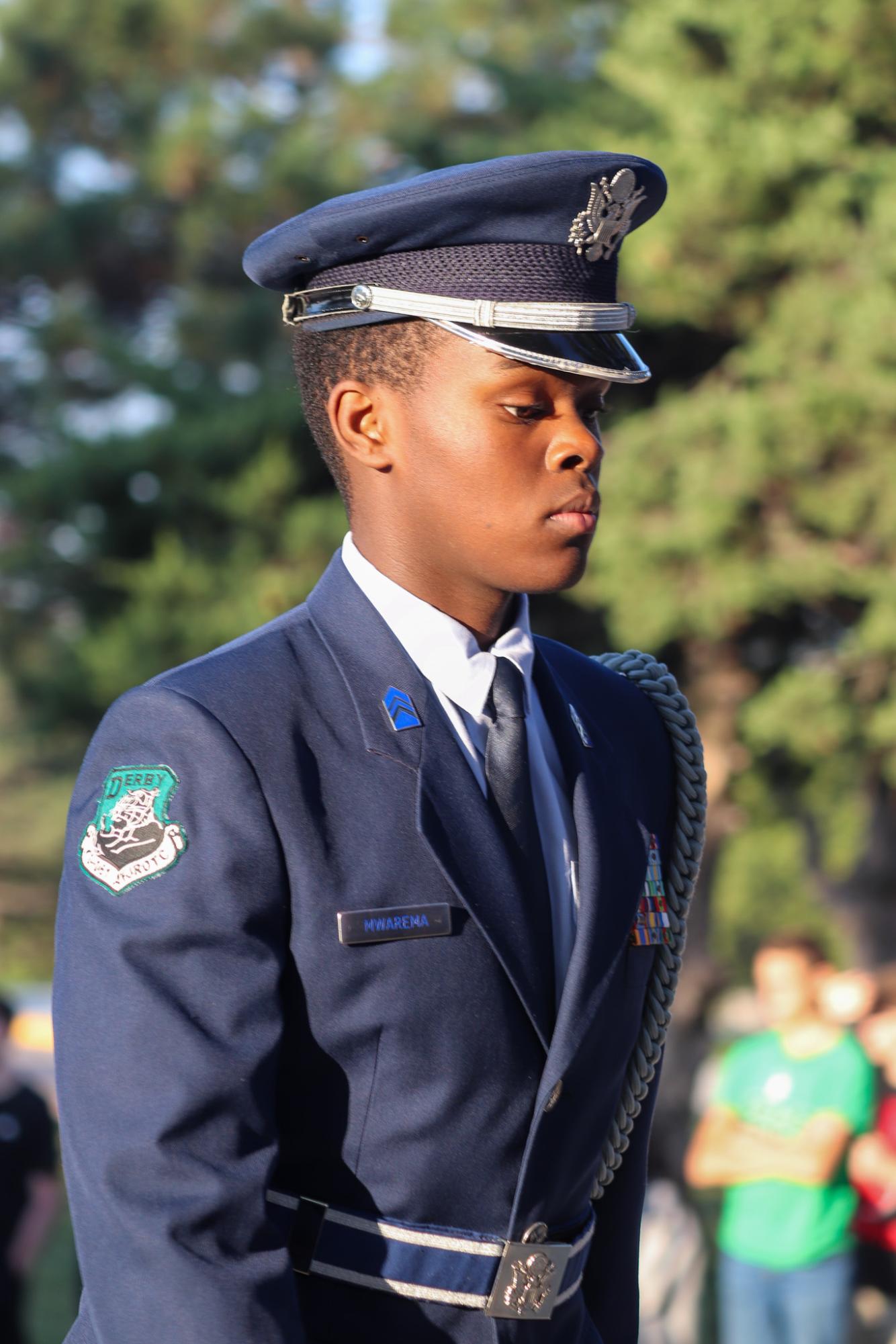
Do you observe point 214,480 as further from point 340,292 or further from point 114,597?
point 340,292

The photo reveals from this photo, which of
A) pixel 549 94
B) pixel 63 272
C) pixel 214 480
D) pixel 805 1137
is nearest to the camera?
pixel 805 1137

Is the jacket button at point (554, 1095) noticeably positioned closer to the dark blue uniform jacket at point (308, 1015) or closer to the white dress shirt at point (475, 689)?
the dark blue uniform jacket at point (308, 1015)

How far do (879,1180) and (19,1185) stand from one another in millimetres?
2750

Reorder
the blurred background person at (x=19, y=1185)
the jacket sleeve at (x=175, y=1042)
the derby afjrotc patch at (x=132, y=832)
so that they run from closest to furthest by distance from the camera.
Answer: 1. the jacket sleeve at (x=175, y=1042)
2. the derby afjrotc patch at (x=132, y=832)
3. the blurred background person at (x=19, y=1185)

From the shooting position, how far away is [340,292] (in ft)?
5.77

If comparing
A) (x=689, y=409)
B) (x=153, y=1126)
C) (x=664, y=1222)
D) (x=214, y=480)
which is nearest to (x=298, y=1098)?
(x=153, y=1126)

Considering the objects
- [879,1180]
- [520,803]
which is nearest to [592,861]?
[520,803]

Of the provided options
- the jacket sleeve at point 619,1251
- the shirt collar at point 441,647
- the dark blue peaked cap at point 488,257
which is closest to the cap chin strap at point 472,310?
the dark blue peaked cap at point 488,257

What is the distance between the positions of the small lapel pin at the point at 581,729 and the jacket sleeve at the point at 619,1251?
39 cm

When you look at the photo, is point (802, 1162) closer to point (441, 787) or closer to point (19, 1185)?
point (19, 1185)

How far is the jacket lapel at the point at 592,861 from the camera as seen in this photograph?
1.59 metres

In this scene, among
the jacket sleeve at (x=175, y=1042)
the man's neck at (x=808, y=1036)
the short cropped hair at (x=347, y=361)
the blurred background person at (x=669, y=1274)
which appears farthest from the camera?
the blurred background person at (x=669, y=1274)

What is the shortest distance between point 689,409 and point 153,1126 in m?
8.04

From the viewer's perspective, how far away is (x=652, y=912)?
70.9 inches
